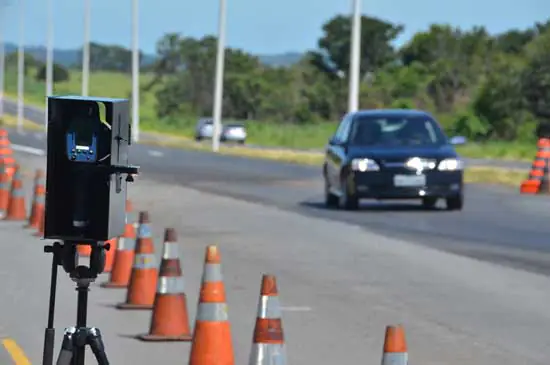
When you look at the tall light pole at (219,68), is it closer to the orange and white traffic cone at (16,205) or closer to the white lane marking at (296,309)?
the orange and white traffic cone at (16,205)

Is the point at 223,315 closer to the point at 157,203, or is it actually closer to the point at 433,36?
the point at 157,203

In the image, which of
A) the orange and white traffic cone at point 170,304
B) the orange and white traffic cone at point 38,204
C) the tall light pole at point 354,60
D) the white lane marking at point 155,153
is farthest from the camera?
the white lane marking at point 155,153

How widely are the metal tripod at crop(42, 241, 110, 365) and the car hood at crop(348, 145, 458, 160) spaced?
1938cm

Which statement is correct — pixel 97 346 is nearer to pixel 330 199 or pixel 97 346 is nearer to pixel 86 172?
pixel 86 172

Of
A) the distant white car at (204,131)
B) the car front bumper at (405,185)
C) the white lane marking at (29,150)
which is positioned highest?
the car front bumper at (405,185)

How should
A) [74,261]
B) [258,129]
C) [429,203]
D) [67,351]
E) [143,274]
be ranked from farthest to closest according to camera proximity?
[258,129], [429,203], [143,274], [74,261], [67,351]

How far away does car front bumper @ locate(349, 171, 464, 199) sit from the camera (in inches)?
1102

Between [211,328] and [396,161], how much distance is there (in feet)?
58.6

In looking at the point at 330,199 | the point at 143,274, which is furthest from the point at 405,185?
the point at 143,274

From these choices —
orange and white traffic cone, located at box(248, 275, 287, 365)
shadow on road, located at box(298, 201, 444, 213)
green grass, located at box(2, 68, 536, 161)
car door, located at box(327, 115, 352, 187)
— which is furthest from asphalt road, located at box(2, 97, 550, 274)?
orange and white traffic cone, located at box(248, 275, 287, 365)

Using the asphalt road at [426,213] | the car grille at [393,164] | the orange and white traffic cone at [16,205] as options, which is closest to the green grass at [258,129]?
the orange and white traffic cone at [16,205]

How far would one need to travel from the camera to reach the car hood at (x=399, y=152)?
28141mm

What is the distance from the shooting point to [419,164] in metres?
28.1

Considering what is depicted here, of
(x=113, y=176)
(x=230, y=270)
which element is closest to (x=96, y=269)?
(x=113, y=176)
